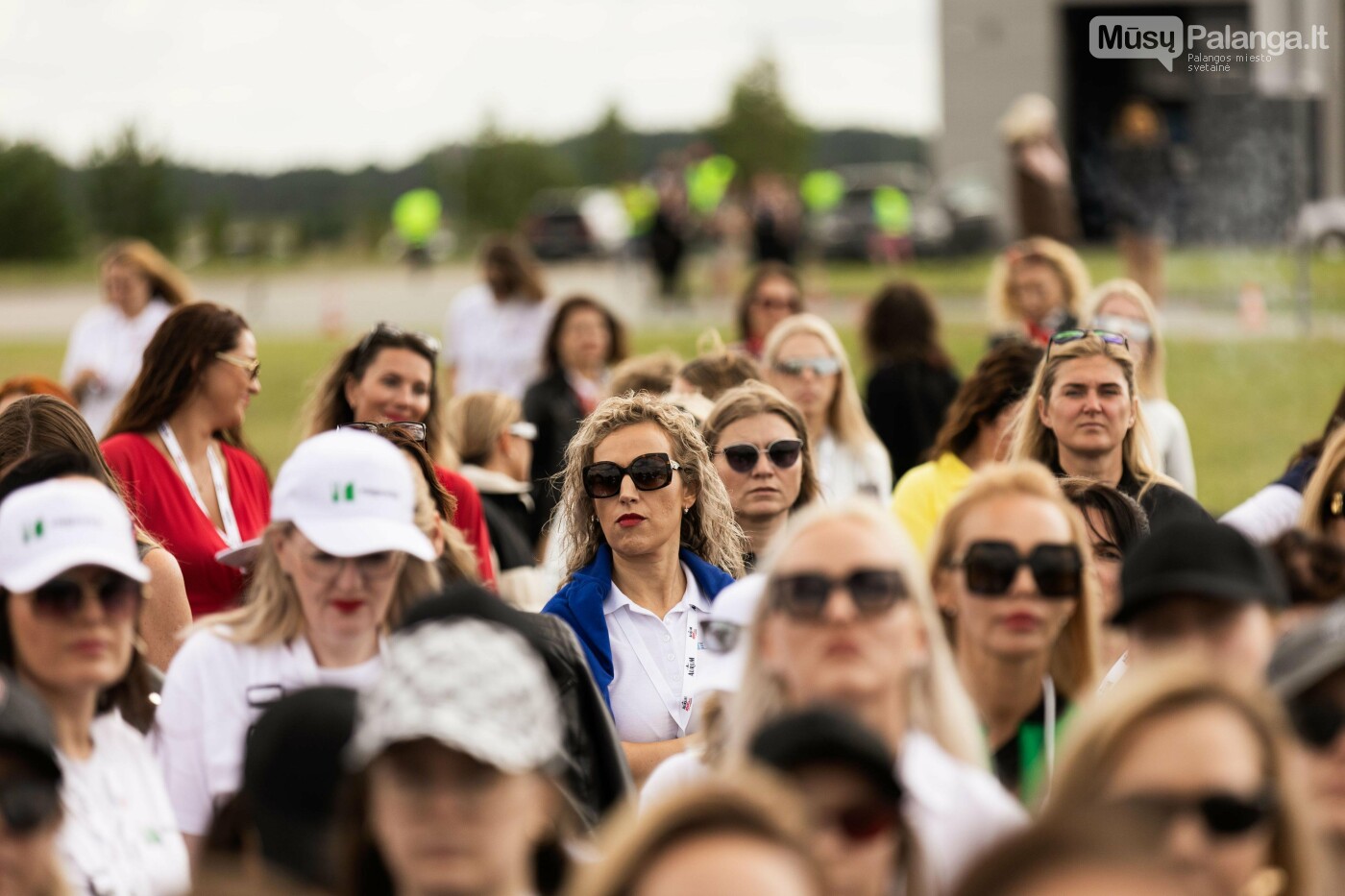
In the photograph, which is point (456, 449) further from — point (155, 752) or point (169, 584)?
point (155, 752)

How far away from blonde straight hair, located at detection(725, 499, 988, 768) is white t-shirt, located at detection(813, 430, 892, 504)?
164 inches

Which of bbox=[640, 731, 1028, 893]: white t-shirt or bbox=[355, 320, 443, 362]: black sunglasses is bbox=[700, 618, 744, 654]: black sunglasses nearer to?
Result: bbox=[640, 731, 1028, 893]: white t-shirt

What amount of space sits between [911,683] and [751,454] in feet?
9.53

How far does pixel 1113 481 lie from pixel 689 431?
1623 millimetres

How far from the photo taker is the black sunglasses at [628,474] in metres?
5.64

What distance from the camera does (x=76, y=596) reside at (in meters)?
3.89

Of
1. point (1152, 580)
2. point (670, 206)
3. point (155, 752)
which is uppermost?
point (670, 206)

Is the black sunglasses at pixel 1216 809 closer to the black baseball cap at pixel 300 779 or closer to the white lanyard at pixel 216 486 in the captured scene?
the black baseball cap at pixel 300 779

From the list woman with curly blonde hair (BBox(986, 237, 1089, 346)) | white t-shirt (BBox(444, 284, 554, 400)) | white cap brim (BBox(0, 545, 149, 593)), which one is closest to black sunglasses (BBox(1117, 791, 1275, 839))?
white cap brim (BBox(0, 545, 149, 593))

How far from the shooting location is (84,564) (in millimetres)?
3912

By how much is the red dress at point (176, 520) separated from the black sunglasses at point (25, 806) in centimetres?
304

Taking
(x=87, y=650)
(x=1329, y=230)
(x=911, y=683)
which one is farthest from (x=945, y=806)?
(x=1329, y=230)

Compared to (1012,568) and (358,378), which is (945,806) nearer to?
(1012,568)

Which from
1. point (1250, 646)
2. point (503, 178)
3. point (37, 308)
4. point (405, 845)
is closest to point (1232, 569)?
point (1250, 646)
